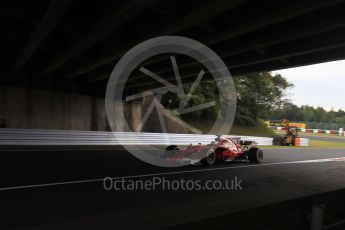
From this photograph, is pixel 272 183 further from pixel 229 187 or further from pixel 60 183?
pixel 60 183

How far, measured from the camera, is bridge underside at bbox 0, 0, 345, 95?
8.73 m

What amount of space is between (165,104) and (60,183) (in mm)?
32083

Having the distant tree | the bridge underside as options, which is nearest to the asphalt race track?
the bridge underside

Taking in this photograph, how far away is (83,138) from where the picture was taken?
2044cm

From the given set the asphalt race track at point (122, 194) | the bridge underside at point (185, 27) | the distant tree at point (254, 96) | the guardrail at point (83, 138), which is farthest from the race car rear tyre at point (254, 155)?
the distant tree at point (254, 96)

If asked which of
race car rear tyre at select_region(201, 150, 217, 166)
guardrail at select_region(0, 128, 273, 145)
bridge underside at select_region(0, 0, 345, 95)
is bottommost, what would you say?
race car rear tyre at select_region(201, 150, 217, 166)

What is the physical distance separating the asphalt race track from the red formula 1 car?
0.37 metres

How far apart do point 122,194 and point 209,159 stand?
217 inches

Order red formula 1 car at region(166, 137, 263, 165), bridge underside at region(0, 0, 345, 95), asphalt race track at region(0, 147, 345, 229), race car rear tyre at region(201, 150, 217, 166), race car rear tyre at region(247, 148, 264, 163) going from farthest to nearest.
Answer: race car rear tyre at region(247, 148, 264, 163) → race car rear tyre at region(201, 150, 217, 166) → red formula 1 car at region(166, 137, 263, 165) → bridge underside at region(0, 0, 345, 95) → asphalt race track at region(0, 147, 345, 229)

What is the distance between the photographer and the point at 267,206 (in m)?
3.77

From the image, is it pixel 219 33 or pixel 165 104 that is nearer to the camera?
pixel 219 33

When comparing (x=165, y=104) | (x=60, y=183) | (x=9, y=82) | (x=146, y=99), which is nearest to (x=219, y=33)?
(x=60, y=183)
